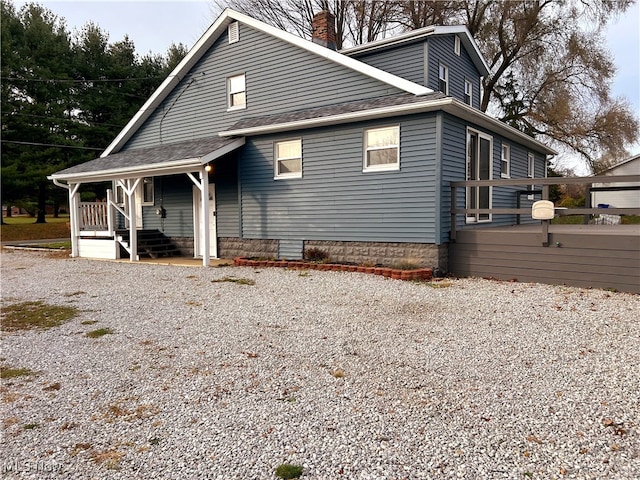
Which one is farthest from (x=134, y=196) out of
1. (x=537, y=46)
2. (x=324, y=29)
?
(x=537, y=46)

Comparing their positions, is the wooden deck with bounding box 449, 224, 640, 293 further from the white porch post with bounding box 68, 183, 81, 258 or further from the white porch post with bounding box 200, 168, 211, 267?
the white porch post with bounding box 68, 183, 81, 258

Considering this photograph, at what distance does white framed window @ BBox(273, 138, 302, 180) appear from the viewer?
1071cm

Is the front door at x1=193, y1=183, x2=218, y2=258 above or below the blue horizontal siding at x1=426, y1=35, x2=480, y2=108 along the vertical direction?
below

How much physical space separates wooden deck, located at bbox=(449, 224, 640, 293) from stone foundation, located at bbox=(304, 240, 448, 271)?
0.53 meters

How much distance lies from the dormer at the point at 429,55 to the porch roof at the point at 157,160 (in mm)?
4396

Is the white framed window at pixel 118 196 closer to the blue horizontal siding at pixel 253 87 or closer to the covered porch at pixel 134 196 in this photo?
the covered porch at pixel 134 196

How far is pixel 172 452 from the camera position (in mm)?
2604

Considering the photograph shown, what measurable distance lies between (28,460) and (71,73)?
31.2 meters

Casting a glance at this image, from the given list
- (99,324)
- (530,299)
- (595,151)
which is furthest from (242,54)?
(595,151)

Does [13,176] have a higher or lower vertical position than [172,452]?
higher

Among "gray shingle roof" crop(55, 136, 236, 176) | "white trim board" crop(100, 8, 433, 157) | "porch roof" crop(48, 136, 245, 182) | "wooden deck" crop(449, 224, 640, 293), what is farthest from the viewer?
"gray shingle roof" crop(55, 136, 236, 176)

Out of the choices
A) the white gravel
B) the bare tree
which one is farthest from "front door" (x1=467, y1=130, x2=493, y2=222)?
the bare tree

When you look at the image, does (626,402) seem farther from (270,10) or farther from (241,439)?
(270,10)

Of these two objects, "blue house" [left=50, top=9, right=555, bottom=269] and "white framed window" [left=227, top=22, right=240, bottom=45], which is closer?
"blue house" [left=50, top=9, right=555, bottom=269]
